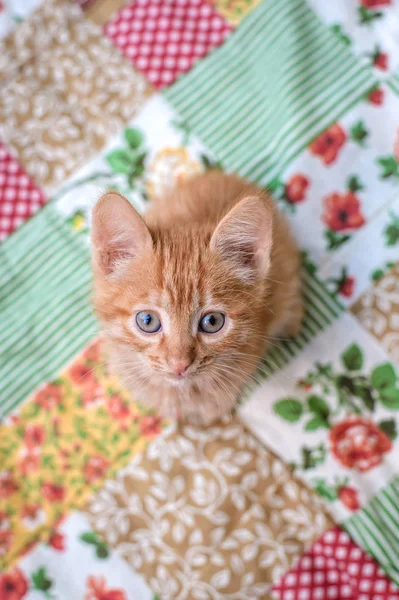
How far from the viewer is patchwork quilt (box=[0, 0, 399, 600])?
53.9 inches

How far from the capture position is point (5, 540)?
1390 millimetres

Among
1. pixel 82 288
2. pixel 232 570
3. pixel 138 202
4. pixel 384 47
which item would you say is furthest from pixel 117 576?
pixel 384 47

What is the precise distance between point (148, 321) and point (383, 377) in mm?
696

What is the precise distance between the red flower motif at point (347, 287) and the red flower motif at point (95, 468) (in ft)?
2.39

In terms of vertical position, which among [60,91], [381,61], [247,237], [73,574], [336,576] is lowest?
[336,576]

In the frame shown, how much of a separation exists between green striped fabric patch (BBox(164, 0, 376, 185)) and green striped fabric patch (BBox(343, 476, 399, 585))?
0.84m

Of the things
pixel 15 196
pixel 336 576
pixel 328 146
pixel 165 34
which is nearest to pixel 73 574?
pixel 336 576

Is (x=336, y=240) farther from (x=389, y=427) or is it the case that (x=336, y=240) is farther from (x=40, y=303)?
(x=40, y=303)

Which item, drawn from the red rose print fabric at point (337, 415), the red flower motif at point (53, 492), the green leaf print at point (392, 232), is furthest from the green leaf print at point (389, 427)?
the red flower motif at point (53, 492)

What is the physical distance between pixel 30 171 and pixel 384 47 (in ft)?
3.28

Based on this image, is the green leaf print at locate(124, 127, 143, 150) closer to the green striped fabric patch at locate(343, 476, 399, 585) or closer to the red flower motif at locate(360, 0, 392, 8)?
the red flower motif at locate(360, 0, 392, 8)

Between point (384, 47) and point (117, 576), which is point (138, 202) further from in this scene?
point (117, 576)

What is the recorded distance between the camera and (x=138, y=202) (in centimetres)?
152

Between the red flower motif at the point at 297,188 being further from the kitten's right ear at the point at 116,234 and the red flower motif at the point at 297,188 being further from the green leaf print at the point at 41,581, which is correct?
the green leaf print at the point at 41,581
